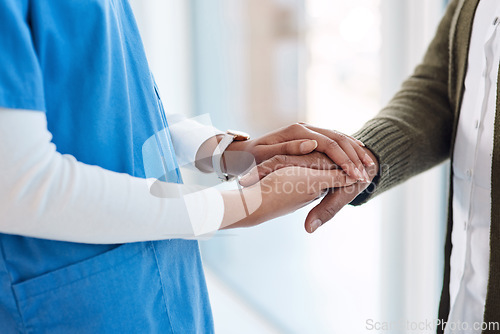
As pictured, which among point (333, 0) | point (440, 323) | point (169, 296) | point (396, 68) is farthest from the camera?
point (333, 0)

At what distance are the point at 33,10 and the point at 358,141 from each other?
0.59m

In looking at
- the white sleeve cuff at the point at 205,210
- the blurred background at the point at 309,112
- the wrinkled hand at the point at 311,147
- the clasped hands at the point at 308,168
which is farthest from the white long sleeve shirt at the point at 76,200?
the blurred background at the point at 309,112

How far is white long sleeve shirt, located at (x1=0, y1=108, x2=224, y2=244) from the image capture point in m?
0.49

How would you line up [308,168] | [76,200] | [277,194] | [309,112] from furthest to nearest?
1. [309,112]
2. [308,168]
3. [277,194]
4. [76,200]

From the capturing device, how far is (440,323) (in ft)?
3.08

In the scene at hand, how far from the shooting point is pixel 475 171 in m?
0.84

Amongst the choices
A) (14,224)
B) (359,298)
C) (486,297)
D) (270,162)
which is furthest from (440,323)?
(359,298)

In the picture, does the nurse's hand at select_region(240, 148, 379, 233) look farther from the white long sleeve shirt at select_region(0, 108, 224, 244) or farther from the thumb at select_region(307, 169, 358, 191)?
the white long sleeve shirt at select_region(0, 108, 224, 244)

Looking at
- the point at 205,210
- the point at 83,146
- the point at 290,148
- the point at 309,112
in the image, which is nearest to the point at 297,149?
the point at 290,148

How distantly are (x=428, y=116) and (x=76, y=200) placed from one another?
0.74 metres

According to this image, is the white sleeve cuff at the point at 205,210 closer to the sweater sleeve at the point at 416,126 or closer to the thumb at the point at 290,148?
the thumb at the point at 290,148

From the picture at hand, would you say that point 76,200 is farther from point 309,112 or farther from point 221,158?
point 309,112

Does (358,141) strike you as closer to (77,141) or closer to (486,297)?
(486,297)

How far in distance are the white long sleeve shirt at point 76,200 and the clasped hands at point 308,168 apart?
5.5 inches
